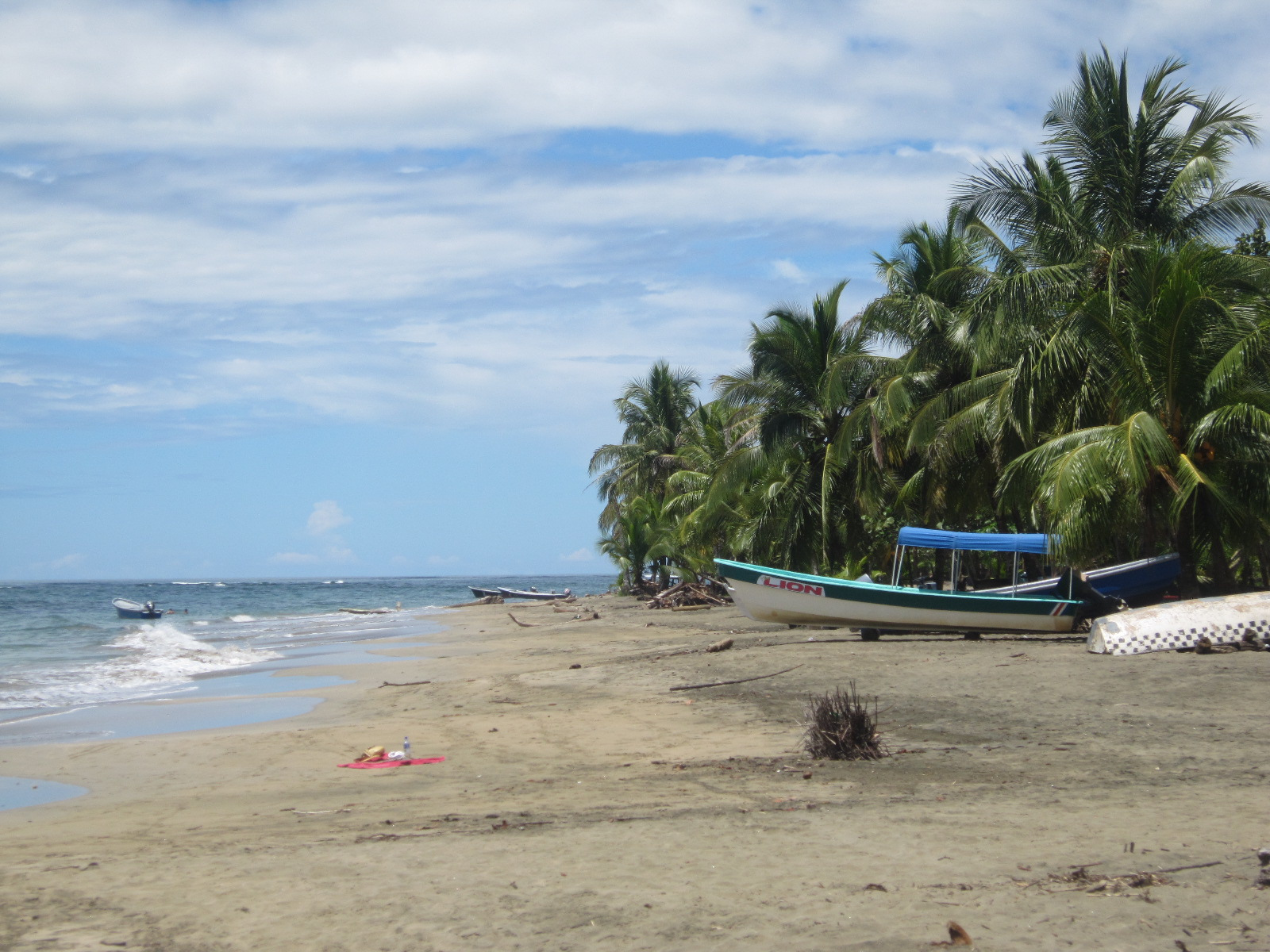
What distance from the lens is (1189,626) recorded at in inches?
476

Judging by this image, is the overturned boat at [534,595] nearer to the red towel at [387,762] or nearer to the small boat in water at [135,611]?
the small boat in water at [135,611]

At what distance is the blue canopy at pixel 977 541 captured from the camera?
642 inches

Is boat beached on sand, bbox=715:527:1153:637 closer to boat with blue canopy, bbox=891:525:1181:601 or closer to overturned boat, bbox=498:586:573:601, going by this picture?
boat with blue canopy, bbox=891:525:1181:601

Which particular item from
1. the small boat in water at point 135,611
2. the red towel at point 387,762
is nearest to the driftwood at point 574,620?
the red towel at point 387,762

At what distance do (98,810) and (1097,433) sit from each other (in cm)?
1327

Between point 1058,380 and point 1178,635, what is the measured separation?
6.33 meters

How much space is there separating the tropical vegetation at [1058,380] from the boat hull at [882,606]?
1.15 meters

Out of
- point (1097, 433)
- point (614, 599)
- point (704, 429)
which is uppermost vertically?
point (704, 429)

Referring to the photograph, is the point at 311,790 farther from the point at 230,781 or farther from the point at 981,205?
the point at 981,205

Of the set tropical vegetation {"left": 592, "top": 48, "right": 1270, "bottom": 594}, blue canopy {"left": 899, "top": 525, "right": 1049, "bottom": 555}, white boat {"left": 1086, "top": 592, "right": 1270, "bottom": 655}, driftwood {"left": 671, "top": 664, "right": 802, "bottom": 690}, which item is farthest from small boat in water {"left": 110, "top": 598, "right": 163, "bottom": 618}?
white boat {"left": 1086, "top": 592, "right": 1270, "bottom": 655}

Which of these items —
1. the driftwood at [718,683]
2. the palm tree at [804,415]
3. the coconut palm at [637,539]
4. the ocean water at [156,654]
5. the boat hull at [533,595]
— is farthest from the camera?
the boat hull at [533,595]

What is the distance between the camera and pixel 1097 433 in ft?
48.2

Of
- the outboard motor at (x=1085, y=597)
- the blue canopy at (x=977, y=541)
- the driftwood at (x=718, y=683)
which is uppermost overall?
the blue canopy at (x=977, y=541)

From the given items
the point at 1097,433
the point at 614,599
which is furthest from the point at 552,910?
the point at 614,599
